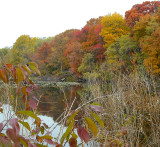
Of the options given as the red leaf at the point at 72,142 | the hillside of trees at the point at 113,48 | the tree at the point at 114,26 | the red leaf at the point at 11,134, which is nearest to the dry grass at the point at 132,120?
the red leaf at the point at 72,142

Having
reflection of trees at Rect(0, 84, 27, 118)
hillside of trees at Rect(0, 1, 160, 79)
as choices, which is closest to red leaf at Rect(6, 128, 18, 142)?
reflection of trees at Rect(0, 84, 27, 118)

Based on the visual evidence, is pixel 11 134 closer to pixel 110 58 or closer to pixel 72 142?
pixel 72 142

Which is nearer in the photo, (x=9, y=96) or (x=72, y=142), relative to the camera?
(x=72, y=142)

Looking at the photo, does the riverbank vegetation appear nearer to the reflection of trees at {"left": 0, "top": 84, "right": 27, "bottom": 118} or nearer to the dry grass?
the dry grass

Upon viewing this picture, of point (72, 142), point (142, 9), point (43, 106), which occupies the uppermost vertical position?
point (142, 9)

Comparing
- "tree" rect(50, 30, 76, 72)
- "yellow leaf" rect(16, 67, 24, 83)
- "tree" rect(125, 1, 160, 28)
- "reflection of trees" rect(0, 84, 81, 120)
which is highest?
"tree" rect(125, 1, 160, 28)

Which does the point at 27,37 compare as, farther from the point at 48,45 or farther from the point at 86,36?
the point at 86,36

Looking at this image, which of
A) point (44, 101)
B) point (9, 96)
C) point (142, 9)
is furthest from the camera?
point (142, 9)

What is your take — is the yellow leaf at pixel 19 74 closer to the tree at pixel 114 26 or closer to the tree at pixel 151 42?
the tree at pixel 151 42

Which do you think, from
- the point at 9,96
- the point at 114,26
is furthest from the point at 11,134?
the point at 114,26

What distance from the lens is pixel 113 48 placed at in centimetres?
1702

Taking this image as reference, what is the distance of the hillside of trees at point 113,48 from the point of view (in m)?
11.4

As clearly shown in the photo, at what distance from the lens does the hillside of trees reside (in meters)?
11.4

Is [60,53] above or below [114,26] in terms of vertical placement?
below
